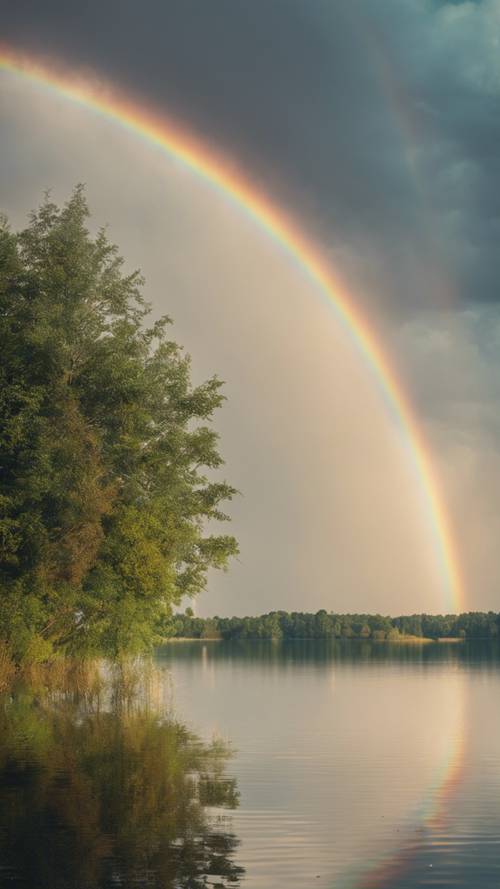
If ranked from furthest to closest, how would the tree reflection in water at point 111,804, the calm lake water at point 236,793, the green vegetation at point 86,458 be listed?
the green vegetation at point 86,458
the calm lake water at point 236,793
the tree reflection in water at point 111,804

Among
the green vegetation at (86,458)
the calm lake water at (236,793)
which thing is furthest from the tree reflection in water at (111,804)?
the green vegetation at (86,458)

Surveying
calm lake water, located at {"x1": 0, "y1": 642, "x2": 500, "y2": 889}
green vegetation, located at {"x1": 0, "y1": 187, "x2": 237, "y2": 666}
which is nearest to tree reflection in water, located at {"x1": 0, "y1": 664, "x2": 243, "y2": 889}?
calm lake water, located at {"x1": 0, "y1": 642, "x2": 500, "y2": 889}

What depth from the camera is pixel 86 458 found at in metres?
49.2

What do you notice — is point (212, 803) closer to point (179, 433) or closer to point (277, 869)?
point (277, 869)

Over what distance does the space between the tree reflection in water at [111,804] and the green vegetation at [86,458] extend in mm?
7841

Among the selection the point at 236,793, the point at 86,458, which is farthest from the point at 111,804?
the point at 86,458

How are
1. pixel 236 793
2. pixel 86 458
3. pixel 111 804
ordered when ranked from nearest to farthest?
pixel 111 804 → pixel 236 793 → pixel 86 458

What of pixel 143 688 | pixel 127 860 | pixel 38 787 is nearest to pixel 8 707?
pixel 143 688

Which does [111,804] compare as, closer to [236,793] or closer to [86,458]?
[236,793]

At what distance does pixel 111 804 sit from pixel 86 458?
27.9 m

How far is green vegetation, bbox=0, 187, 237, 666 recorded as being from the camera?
47.9 metres

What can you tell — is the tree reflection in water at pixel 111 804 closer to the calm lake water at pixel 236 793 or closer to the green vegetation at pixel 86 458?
the calm lake water at pixel 236 793

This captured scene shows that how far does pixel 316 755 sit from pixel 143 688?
19837 millimetres

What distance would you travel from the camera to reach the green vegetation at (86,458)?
157 ft
